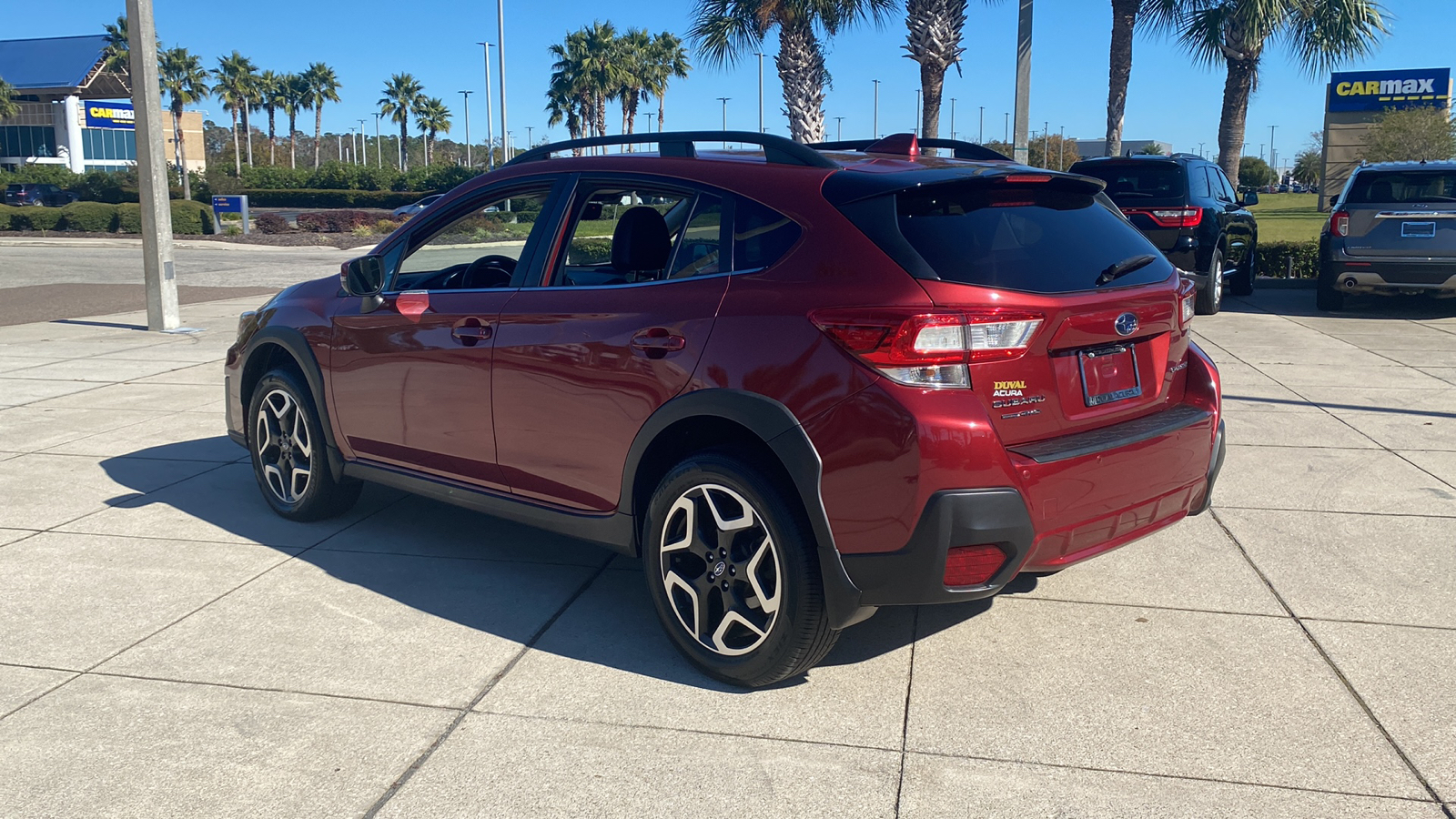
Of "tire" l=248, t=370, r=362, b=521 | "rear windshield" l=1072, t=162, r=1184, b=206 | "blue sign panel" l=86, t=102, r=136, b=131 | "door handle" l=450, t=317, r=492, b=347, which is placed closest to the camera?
"door handle" l=450, t=317, r=492, b=347

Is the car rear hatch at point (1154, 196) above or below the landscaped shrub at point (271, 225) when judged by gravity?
above

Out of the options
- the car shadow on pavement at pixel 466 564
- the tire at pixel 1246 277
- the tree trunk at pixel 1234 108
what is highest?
the tree trunk at pixel 1234 108

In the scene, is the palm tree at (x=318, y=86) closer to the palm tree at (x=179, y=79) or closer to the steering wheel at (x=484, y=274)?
the palm tree at (x=179, y=79)

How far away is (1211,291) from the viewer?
1373cm

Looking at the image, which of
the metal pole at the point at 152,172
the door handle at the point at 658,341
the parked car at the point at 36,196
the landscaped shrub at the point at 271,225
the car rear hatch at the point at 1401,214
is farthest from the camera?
the parked car at the point at 36,196

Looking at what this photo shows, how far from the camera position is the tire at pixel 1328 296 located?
13.6 m

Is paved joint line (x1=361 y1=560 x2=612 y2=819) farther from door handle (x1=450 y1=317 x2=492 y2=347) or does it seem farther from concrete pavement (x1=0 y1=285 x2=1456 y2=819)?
door handle (x1=450 y1=317 x2=492 y2=347)

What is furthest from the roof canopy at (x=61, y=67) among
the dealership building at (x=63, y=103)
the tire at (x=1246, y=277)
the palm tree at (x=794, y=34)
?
the tire at (x=1246, y=277)

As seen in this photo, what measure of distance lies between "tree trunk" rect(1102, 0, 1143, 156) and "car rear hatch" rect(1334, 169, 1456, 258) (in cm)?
847

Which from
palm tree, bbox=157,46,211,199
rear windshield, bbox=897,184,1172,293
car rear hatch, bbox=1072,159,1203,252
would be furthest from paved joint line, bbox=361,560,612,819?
palm tree, bbox=157,46,211,199

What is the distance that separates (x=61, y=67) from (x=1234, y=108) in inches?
2977

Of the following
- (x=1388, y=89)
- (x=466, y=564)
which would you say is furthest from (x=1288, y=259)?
(x=1388, y=89)

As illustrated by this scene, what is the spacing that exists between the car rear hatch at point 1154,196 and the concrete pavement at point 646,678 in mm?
6983

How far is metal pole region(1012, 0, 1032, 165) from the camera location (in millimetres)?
14055
